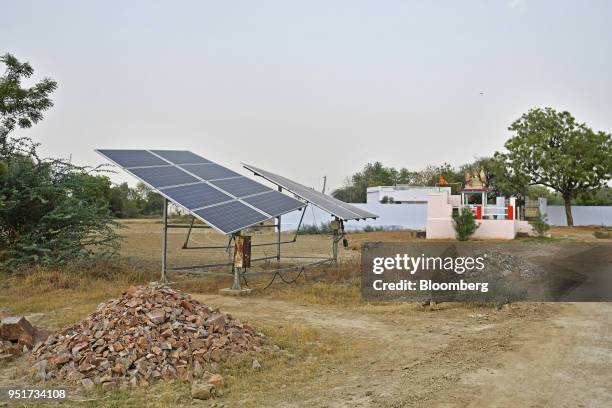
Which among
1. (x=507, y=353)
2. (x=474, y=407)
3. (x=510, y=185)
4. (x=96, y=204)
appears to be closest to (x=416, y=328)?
(x=507, y=353)

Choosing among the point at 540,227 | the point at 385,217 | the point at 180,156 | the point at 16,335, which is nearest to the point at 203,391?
the point at 16,335

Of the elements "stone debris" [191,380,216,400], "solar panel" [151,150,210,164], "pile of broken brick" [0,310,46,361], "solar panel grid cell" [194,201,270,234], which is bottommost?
"stone debris" [191,380,216,400]

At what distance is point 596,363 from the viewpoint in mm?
7734

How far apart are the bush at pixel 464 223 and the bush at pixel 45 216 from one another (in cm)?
2076

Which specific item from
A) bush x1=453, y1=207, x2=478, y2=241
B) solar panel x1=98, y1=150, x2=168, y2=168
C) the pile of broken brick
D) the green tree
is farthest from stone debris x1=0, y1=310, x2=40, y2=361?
the green tree

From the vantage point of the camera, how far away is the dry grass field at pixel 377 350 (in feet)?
21.2

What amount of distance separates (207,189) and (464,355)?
9147mm

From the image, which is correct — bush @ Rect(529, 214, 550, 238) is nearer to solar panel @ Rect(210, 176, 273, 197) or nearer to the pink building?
the pink building

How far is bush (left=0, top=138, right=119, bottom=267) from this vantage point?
16.1 meters

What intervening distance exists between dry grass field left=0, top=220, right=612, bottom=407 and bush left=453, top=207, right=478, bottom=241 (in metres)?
18.7

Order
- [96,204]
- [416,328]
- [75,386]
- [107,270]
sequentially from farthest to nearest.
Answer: [96,204] → [107,270] → [416,328] → [75,386]

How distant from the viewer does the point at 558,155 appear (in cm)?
4569

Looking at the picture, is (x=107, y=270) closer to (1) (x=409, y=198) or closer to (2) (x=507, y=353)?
(2) (x=507, y=353)

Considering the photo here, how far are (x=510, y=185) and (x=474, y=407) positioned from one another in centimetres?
4726
